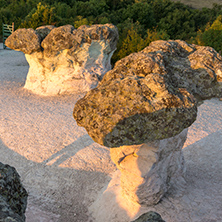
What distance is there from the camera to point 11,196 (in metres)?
2.12

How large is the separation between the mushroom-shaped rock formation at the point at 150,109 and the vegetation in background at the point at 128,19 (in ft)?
29.9

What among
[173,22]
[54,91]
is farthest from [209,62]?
[173,22]

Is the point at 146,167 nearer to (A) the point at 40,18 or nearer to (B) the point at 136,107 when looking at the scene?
(B) the point at 136,107

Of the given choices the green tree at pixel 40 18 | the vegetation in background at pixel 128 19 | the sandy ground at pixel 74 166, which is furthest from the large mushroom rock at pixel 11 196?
the green tree at pixel 40 18

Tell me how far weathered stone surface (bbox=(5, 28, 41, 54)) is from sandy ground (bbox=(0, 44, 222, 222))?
1800 mm

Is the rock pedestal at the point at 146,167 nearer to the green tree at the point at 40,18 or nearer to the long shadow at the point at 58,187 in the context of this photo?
the long shadow at the point at 58,187

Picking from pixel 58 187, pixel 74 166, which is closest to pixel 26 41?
pixel 74 166

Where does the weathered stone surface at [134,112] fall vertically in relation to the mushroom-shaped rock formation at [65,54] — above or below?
above

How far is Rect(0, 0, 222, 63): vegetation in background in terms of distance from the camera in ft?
44.2

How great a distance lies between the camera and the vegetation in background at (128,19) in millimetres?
13461

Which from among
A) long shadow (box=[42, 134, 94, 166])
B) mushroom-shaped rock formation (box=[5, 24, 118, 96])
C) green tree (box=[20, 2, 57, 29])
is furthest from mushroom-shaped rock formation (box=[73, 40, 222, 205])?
green tree (box=[20, 2, 57, 29])

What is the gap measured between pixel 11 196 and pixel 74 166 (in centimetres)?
370

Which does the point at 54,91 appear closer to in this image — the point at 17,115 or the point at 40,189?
the point at 17,115

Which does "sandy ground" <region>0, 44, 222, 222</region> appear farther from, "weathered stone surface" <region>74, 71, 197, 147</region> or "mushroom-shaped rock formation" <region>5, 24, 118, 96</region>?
"weathered stone surface" <region>74, 71, 197, 147</region>
